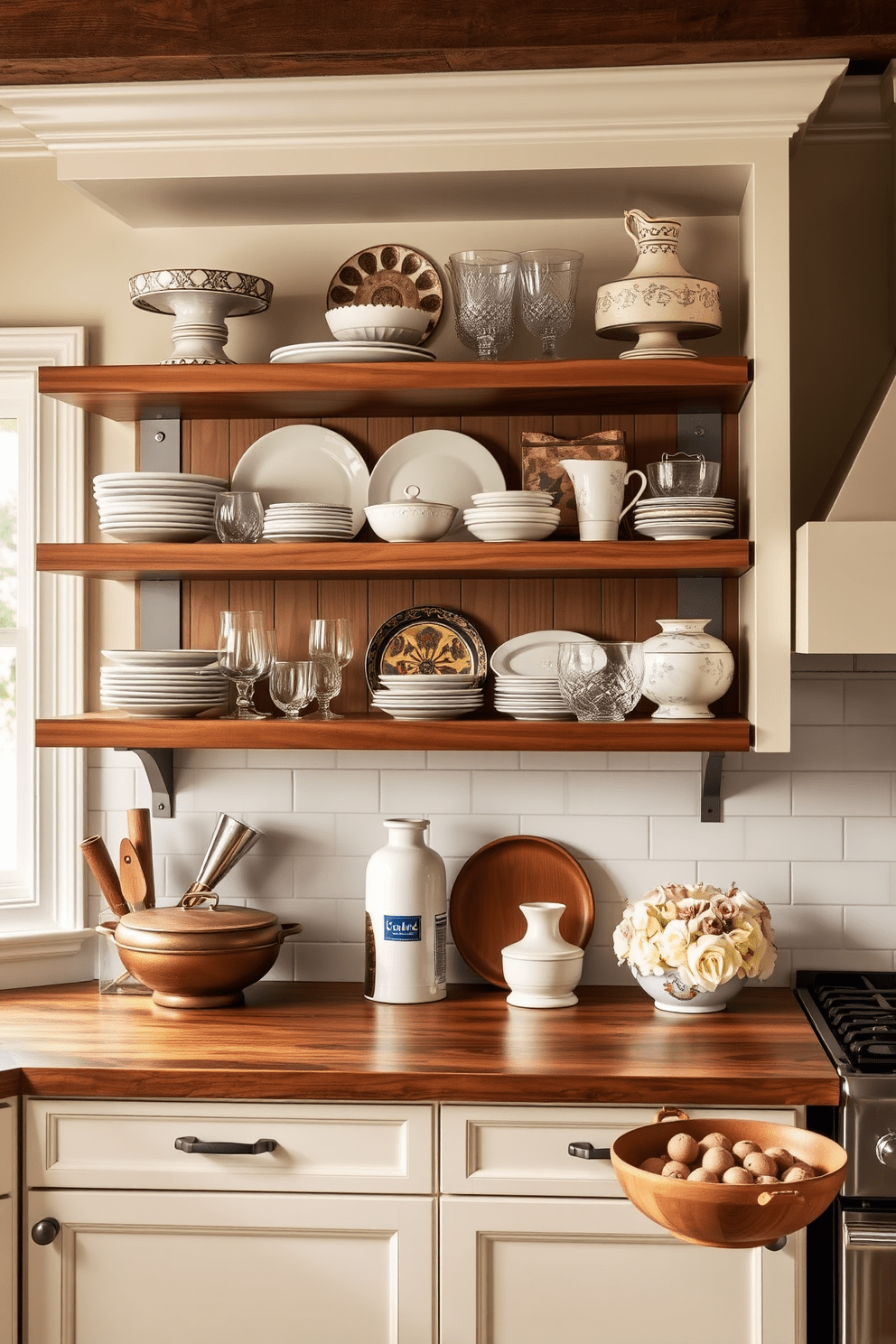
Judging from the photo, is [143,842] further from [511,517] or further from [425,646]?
[511,517]

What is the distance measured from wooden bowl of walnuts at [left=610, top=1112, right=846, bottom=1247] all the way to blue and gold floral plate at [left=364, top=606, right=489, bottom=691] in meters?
1.07

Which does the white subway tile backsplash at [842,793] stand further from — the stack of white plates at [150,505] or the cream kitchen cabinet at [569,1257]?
the stack of white plates at [150,505]

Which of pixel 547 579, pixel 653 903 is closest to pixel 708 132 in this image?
pixel 547 579

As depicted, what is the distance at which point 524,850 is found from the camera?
2713 millimetres

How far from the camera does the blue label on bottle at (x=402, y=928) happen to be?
8.13 ft

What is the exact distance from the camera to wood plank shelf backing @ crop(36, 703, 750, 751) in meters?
2.36

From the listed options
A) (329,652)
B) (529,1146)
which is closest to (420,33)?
(329,652)

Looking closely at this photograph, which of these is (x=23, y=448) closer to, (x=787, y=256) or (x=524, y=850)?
(x=524, y=850)

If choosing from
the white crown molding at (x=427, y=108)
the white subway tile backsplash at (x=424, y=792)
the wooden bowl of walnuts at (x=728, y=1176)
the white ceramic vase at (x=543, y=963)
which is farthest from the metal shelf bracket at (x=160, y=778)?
the wooden bowl of walnuts at (x=728, y=1176)

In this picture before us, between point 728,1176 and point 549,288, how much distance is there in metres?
1.62

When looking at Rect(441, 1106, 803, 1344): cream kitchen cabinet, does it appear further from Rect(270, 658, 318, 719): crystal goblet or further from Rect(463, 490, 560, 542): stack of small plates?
Rect(463, 490, 560, 542): stack of small plates

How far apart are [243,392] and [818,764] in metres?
1.40

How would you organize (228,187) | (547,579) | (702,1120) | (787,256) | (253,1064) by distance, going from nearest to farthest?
(702,1120) < (253,1064) < (787,256) < (228,187) < (547,579)

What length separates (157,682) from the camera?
2453mm
